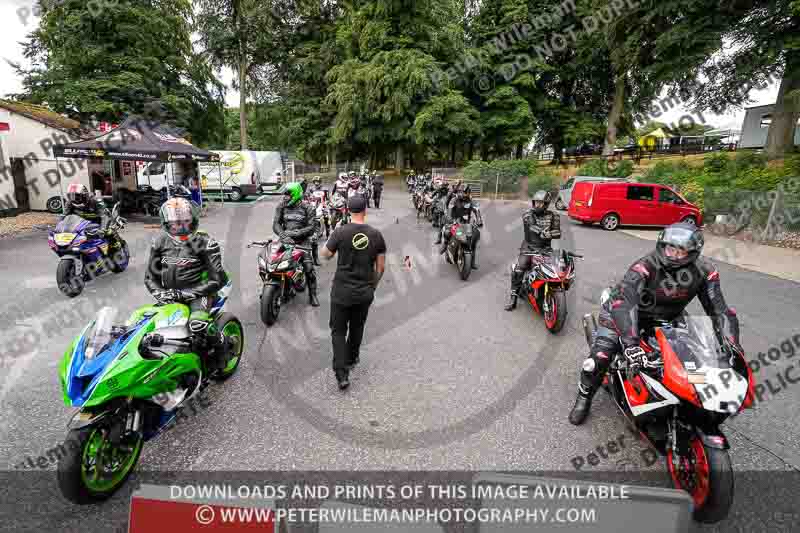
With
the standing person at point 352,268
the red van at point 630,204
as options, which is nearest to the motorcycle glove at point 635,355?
the standing person at point 352,268

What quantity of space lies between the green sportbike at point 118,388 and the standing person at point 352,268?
122 centimetres

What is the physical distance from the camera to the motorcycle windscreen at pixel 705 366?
2395mm

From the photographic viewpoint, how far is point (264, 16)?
1233 inches

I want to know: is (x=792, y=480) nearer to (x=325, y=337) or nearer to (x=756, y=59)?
(x=325, y=337)

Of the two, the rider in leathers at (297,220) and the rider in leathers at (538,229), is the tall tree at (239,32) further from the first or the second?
the rider in leathers at (538,229)

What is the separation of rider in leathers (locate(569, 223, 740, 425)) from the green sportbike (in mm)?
3127

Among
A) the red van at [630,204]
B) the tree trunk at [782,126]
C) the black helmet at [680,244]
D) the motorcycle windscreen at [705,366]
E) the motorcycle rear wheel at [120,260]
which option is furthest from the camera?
the tree trunk at [782,126]

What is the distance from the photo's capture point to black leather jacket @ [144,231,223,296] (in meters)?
3.69

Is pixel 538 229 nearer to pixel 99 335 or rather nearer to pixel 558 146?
pixel 99 335

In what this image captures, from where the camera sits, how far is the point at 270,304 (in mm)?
5574

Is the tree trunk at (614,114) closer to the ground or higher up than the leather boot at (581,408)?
higher up

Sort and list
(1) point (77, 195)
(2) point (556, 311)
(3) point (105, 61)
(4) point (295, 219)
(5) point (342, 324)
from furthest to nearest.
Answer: (3) point (105, 61) < (1) point (77, 195) < (4) point (295, 219) < (2) point (556, 311) < (5) point (342, 324)

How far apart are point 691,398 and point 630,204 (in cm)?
1478

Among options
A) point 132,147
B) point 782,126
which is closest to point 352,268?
point 132,147
